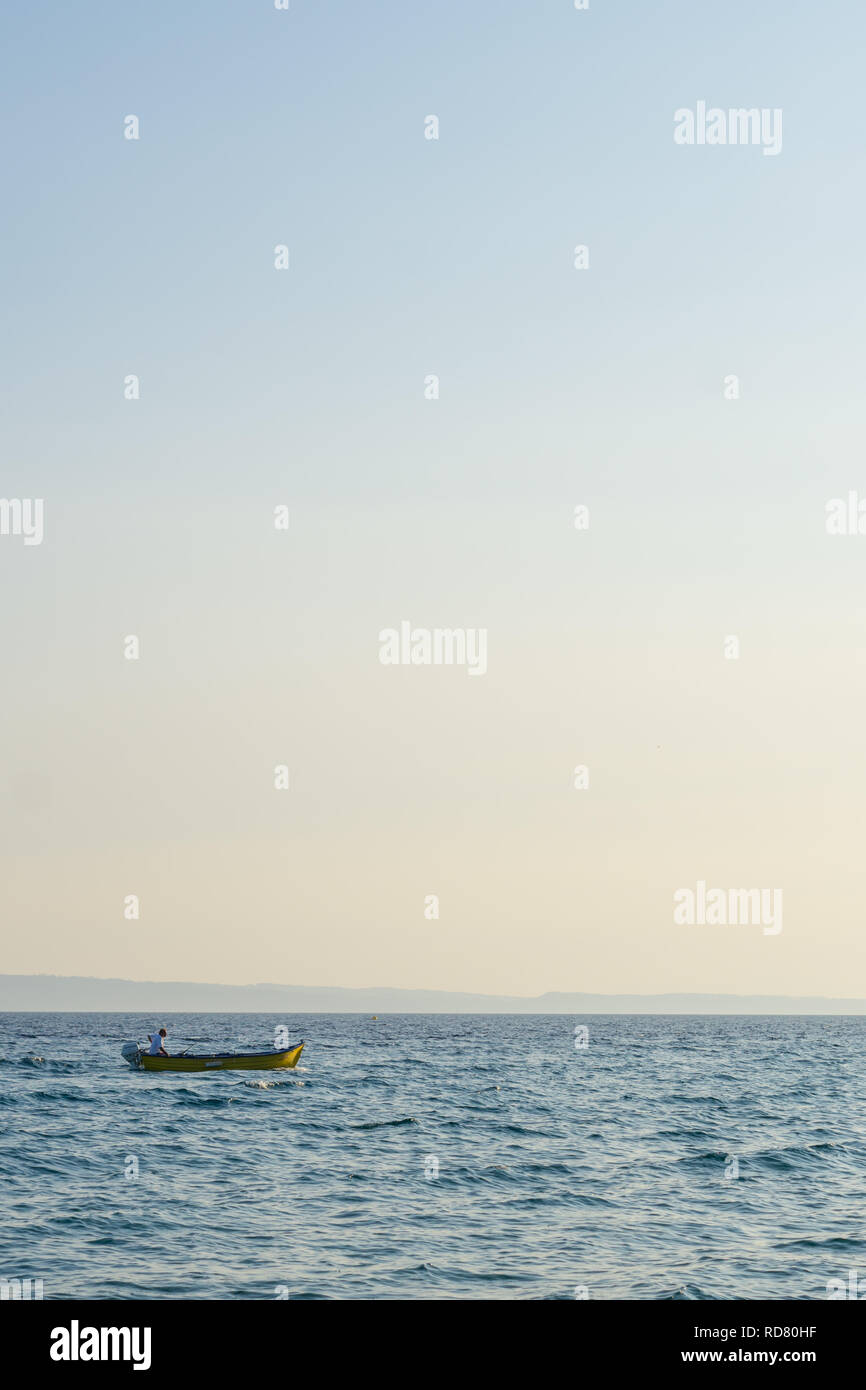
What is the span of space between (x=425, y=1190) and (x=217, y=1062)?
42.6 metres

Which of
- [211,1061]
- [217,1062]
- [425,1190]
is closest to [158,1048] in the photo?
[211,1061]

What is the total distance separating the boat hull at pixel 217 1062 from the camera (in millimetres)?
74500

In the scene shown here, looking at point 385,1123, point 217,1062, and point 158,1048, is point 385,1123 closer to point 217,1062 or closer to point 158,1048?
point 217,1062

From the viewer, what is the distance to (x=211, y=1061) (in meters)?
74.4

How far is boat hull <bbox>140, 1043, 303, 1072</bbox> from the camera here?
74.5 meters

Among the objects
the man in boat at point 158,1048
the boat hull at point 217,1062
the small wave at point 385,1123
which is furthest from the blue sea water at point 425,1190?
the man in boat at point 158,1048

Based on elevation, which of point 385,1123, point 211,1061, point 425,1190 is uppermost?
point 425,1190

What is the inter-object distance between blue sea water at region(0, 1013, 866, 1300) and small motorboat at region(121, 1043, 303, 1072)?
4.19 m

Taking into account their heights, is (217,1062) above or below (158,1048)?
below
